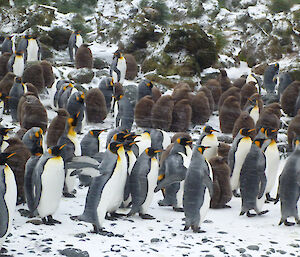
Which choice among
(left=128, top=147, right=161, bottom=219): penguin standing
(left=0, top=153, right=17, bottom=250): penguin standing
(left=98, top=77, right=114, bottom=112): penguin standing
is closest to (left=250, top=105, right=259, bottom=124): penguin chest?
(left=98, top=77, right=114, bottom=112): penguin standing

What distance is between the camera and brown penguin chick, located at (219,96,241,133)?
819cm

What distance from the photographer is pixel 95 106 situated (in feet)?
27.6

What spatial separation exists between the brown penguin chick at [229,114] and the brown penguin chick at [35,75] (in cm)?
372

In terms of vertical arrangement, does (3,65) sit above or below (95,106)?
above

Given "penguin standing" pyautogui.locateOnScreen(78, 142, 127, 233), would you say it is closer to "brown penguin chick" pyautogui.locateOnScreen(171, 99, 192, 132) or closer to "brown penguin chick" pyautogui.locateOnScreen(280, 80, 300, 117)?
"brown penguin chick" pyautogui.locateOnScreen(171, 99, 192, 132)

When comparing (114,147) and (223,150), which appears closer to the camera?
(114,147)

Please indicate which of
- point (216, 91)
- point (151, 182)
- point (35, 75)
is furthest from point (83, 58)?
point (151, 182)

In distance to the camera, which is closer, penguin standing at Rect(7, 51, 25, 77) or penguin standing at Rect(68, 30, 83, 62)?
penguin standing at Rect(7, 51, 25, 77)

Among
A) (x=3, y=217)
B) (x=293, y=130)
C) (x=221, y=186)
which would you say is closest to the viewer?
(x=3, y=217)

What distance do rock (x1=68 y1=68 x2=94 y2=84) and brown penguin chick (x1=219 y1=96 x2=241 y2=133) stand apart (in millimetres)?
3520

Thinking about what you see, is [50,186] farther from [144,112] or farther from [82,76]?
[82,76]

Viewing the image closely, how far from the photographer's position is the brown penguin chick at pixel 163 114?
788 cm

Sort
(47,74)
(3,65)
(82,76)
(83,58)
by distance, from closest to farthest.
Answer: (47,74), (3,65), (82,76), (83,58)

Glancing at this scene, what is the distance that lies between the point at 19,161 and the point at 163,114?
367cm
